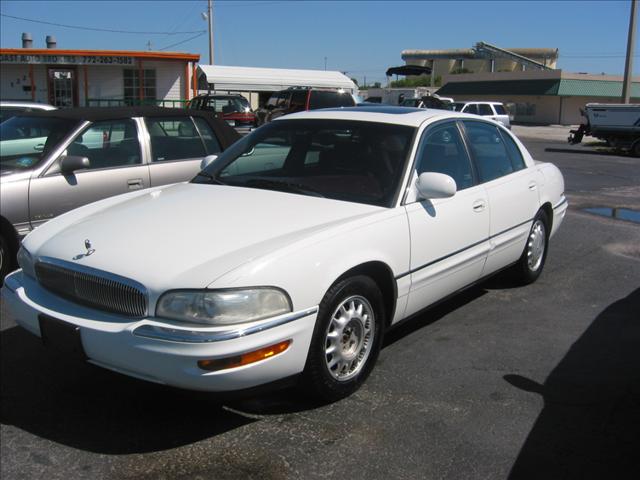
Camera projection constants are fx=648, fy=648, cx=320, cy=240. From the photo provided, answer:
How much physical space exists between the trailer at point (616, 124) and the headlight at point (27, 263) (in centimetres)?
2299

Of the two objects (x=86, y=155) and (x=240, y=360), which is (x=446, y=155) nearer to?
(x=240, y=360)

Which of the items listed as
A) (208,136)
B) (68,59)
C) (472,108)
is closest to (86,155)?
(208,136)

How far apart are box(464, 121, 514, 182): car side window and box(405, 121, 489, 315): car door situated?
0.17 metres

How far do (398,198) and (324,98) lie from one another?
17757 mm

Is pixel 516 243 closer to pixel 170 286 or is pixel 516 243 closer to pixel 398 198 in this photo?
pixel 398 198

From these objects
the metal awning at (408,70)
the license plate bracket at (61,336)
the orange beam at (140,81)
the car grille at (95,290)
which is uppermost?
the metal awning at (408,70)

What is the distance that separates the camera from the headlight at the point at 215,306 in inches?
114

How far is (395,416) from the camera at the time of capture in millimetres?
3428

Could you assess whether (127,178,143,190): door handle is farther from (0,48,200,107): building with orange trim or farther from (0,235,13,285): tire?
(0,48,200,107): building with orange trim

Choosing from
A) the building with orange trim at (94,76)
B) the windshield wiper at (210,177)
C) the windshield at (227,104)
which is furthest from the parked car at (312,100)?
the windshield wiper at (210,177)

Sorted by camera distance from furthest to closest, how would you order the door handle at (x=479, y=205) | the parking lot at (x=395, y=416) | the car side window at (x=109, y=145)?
1. the car side window at (x=109, y=145)
2. the door handle at (x=479, y=205)
3. the parking lot at (x=395, y=416)

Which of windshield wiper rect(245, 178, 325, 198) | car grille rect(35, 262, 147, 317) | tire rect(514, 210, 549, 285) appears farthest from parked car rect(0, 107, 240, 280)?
tire rect(514, 210, 549, 285)

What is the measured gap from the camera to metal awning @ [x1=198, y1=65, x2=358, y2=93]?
102 feet

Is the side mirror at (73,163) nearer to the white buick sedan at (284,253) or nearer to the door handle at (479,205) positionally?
the white buick sedan at (284,253)
